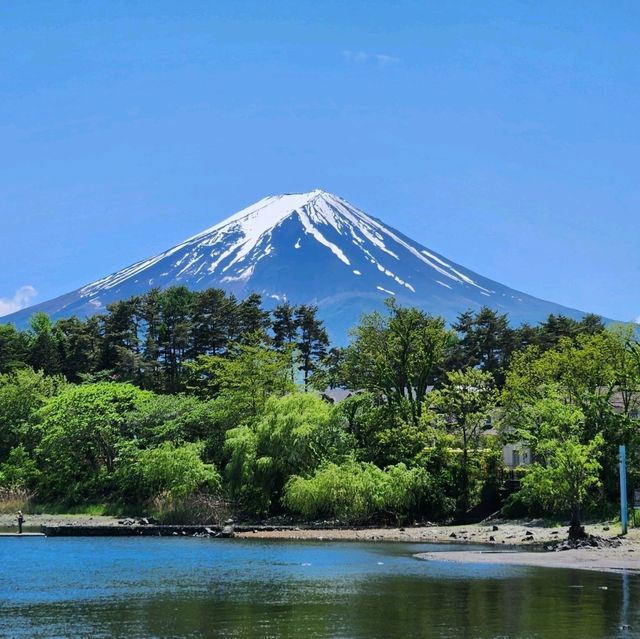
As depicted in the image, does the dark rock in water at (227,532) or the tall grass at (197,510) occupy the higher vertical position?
the tall grass at (197,510)

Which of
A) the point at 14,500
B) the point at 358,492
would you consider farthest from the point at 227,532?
the point at 14,500

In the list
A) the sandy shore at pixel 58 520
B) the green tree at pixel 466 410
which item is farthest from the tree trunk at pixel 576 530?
the sandy shore at pixel 58 520

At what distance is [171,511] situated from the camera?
176 feet

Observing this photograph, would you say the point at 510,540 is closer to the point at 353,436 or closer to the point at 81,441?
the point at 353,436

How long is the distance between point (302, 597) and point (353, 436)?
29557 mm

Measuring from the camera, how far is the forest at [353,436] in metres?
46.6

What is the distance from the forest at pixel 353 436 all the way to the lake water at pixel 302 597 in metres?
11.5

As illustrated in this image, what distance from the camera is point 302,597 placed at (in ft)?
82.7

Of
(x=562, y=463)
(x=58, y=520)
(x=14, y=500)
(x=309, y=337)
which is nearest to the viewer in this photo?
(x=562, y=463)

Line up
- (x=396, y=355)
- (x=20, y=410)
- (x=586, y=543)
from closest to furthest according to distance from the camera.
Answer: (x=586, y=543) < (x=396, y=355) < (x=20, y=410)

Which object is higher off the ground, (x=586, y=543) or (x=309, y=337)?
(x=309, y=337)

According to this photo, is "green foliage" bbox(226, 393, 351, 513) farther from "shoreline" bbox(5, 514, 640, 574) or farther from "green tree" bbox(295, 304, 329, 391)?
"green tree" bbox(295, 304, 329, 391)

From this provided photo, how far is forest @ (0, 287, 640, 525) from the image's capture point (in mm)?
46625

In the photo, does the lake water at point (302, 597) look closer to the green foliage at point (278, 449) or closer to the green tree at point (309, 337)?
the green foliage at point (278, 449)
